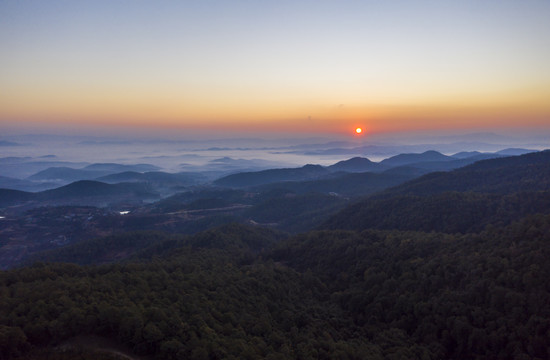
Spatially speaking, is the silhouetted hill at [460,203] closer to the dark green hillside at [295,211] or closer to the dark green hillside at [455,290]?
the dark green hillside at [295,211]

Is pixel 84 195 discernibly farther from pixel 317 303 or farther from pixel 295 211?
pixel 317 303

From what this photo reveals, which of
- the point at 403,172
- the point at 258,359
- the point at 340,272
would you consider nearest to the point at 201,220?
the point at 340,272

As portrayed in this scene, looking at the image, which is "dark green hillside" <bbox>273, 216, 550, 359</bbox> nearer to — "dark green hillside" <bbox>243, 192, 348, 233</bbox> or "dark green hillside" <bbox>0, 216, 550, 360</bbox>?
"dark green hillside" <bbox>0, 216, 550, 360</bbox>

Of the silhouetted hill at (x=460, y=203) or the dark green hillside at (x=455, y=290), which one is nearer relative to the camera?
the dark green hillside at (x=455, y=290)

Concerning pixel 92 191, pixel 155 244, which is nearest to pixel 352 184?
pixel 155 244

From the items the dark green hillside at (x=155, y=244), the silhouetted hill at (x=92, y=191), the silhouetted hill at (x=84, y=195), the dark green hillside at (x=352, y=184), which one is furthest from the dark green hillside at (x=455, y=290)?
the silhouetted hill at (x=92, y=191)

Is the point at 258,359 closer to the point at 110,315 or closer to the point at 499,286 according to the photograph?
the point at 110,315

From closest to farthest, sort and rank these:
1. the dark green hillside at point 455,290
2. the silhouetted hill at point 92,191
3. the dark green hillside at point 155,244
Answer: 1. the dark green hillside at point 455,290
2. the dark green hillside at point 155,244
3. the silhouetted hill at point 92,191
